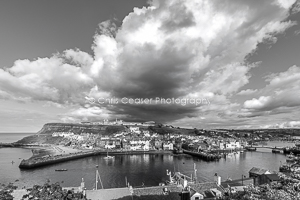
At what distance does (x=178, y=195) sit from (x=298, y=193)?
60.4 feet

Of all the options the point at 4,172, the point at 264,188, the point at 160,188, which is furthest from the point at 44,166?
the point at 264,188

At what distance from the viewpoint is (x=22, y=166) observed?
69875mm

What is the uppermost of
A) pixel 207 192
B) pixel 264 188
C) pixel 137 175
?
pixel 264 188

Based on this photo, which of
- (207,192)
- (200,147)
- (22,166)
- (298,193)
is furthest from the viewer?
(200,147)

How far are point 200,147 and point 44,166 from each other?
93.4m

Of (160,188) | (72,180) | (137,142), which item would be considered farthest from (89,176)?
(137,142)

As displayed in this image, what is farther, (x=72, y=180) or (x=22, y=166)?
(x=22, y=166)

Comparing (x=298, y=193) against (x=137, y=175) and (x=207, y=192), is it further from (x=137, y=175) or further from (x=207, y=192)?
(x=137, y=175)

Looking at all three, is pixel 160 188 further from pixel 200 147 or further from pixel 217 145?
pixel 217 145

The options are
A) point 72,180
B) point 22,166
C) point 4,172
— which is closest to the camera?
point 72,180

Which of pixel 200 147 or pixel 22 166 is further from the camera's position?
pixel 200 147

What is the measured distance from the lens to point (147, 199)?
22.8 meters

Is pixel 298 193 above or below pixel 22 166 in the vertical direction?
above

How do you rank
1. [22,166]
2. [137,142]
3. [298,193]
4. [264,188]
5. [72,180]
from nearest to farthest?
[298,193]
[264,188]
[72,180]
[22,166]
[137,142]
